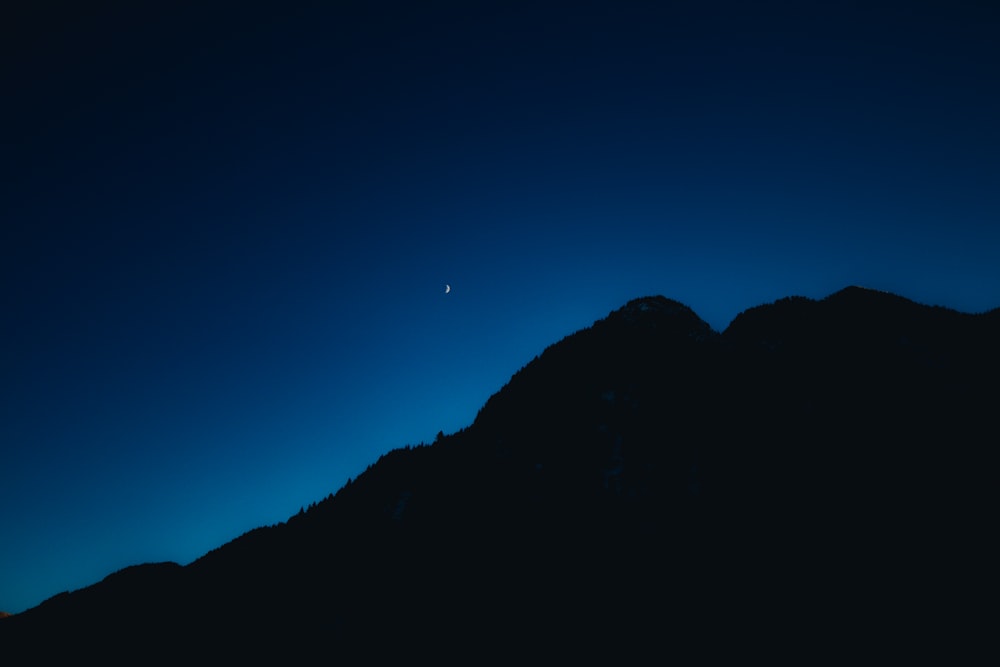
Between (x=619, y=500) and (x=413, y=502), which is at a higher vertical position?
(x=413, y=502)

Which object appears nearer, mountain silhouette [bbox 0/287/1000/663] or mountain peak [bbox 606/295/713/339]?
mountain silhouette [bbox 0/287/1000/663]

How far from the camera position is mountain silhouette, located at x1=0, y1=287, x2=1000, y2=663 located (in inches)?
1806

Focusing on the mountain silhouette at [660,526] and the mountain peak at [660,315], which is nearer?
the mountain silhouette at [660,526]

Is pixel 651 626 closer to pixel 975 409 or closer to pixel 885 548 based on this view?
pixel 885 548

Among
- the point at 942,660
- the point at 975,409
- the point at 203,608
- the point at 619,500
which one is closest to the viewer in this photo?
the point at 942,660

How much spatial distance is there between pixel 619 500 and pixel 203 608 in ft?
230

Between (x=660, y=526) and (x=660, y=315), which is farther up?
(x=660, y=315)

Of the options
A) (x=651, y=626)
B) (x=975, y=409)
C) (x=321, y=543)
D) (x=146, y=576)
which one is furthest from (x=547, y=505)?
(x=146, y=576)

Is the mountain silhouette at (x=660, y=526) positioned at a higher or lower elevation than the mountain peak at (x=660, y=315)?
lower

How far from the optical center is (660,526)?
5706 cm

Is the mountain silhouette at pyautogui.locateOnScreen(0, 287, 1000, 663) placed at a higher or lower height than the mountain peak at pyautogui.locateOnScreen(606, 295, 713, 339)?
lower

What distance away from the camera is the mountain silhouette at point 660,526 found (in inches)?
1806

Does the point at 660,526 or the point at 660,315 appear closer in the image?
the point at 660,526

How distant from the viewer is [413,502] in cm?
7725
